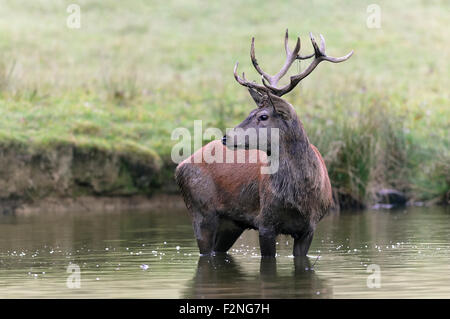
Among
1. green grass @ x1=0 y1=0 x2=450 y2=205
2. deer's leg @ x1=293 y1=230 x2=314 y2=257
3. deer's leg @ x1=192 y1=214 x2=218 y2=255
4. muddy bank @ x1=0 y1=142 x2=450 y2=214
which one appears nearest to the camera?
deer's leg @ x1=293 y1=230 x2=314 y2=257

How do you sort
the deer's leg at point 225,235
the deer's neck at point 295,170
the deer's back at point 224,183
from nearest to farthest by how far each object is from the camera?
the deer's neck at point 295,170 < the deer's back at point 224,183 < the deer's leg at point 225,235

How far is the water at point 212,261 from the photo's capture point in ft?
32.0

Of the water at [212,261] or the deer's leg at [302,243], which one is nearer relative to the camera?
the water at [212,261]

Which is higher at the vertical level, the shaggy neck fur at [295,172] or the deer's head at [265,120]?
the deer's head at [265,120]

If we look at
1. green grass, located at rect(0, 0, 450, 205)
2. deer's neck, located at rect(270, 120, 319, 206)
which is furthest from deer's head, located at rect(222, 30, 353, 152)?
green grass, located at rect(0, 0, 450, 205)

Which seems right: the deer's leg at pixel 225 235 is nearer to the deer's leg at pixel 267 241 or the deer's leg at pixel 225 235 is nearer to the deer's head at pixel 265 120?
the deer's leg at pixel 267 241

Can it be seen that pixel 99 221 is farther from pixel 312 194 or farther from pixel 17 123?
pixel 312 194

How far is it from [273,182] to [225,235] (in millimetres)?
1770

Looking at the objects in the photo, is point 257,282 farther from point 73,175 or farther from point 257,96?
point 73,175

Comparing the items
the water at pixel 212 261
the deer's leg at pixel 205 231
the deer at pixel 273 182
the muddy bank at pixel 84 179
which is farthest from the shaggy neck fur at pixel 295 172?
the muddy bank at pixel 84 179

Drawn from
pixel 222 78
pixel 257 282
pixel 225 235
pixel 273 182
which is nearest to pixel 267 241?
pixel 273 182

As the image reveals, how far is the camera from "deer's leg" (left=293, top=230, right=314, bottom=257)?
12086 mm

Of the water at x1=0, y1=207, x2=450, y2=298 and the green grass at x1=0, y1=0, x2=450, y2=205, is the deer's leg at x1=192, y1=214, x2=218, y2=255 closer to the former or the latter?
the water at x1=0, y1=207, x2=450, y2=298

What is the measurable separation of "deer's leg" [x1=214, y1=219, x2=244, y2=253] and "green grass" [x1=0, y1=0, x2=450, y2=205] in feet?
19.2
